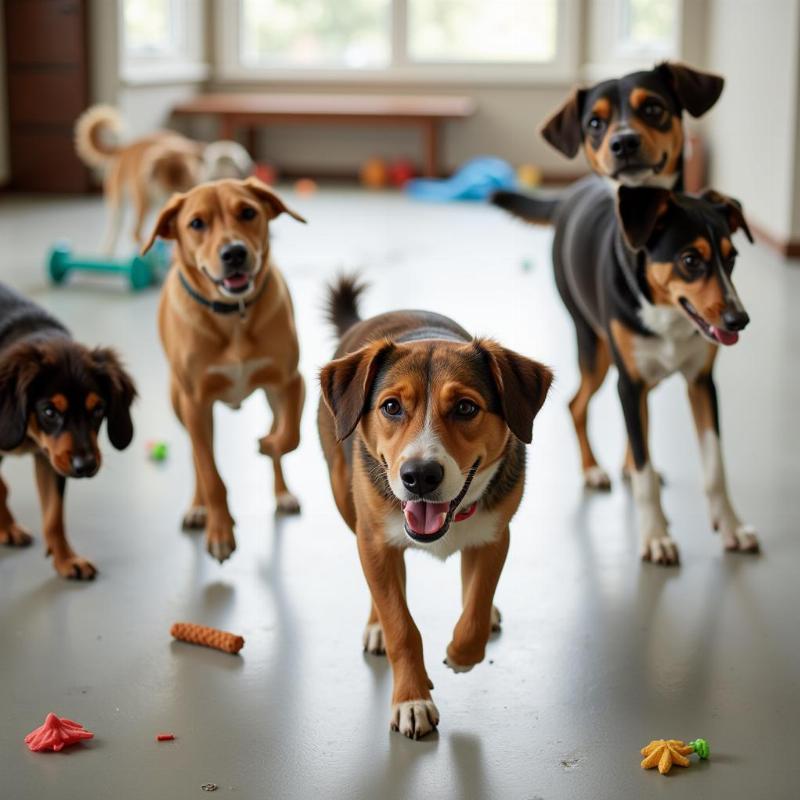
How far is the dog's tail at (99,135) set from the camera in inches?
288

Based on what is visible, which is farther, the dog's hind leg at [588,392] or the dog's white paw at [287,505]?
the dog's hind leg at [588,392]

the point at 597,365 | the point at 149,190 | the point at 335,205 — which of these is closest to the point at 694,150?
the point at 335,205

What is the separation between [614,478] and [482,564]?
1552 mm

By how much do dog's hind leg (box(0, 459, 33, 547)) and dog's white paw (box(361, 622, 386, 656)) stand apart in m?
1.09

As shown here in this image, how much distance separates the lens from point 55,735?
7.47ft

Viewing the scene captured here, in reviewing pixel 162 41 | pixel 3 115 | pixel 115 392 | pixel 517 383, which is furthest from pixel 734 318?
pixel 162 41

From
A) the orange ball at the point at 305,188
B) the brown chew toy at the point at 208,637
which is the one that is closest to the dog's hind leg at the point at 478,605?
the brown chew toy at the point at 208,637

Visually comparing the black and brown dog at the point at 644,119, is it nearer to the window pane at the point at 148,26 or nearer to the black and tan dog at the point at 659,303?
the black and tan dog at the point at 659,303

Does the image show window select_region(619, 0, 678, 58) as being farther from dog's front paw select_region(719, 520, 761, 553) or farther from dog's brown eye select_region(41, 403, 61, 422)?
dog's brown eye select_region(41, 403, 61, 422)

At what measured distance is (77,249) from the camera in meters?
7.57

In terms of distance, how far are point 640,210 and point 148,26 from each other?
28.7ft

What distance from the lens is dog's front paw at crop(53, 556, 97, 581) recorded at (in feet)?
10.1

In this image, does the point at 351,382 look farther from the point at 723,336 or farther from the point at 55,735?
the point at 723,336

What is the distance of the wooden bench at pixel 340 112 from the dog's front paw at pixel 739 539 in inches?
298
